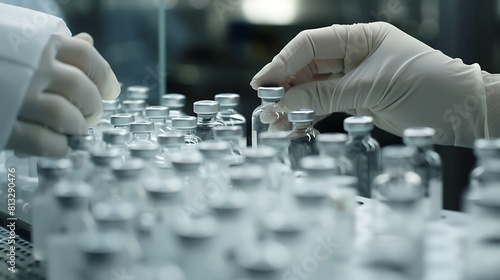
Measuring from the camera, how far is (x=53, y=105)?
1.12m

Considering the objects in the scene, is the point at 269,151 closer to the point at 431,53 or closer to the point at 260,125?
the point at 260,125

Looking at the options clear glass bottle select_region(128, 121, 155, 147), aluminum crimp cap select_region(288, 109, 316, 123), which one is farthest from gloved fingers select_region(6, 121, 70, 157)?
aluminum crimp cap select_region(288, 109, 316, 123)

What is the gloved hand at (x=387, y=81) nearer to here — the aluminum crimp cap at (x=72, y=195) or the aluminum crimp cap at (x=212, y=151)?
the aluminum crimp cap at (x=212, y=151)

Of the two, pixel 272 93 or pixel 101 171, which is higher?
pixel 272 93

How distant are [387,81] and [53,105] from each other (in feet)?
2.28

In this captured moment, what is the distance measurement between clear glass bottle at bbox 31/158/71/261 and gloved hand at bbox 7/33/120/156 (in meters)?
0.20

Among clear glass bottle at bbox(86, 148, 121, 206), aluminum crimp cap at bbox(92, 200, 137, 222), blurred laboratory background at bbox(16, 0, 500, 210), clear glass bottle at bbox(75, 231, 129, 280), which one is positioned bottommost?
clear glass bottle at bbox(75, 231, 129, 280)

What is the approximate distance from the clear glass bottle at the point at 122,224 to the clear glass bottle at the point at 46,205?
0.11 m

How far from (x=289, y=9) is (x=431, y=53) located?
1565 mm

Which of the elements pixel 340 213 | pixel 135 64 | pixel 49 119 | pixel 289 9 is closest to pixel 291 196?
pixel 340 213

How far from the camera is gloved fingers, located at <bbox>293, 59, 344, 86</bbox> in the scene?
5.04ft

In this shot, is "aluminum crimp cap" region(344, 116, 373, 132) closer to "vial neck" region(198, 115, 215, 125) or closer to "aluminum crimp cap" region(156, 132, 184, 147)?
"aluminum crimp cap" region(156, 132, 184, 147)

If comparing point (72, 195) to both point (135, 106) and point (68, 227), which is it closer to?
point (68, 227)

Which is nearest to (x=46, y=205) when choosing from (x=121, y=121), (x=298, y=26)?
(x=121, y=121)
